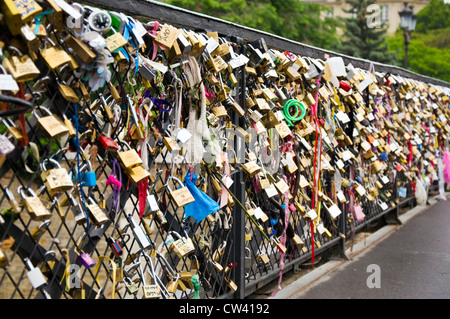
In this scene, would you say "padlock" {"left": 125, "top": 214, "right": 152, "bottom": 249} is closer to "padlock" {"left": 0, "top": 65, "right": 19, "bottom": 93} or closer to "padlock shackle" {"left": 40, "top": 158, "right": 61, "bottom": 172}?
"padlock shackle" {"left": 40, "top": 158, "right": 61, "bottom": 172}

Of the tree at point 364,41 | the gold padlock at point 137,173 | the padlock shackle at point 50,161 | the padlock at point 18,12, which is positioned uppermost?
the padlock at point 18,12

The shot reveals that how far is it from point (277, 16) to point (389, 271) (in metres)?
18.5

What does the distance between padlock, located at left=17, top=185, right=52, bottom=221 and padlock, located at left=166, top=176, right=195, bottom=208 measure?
84 cm

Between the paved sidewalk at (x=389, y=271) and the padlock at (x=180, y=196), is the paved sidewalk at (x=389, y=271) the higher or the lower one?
the lower one

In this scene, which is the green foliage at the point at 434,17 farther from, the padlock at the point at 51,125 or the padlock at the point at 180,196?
the padlock at the point at 51,125

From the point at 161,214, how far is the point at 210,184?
22.4 inches

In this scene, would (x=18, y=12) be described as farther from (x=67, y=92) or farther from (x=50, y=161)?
(x=50, y=161)

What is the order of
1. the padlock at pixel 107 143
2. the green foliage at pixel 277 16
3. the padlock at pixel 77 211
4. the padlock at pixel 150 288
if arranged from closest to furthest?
the padlock at pixel 77 211 < the padlock at pixel 107 143 < the padlock at pixel 150 288 < the green foliage at pixel 277 16

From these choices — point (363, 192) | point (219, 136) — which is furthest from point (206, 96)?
point (363, 192)

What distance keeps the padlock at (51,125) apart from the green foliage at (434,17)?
161ft

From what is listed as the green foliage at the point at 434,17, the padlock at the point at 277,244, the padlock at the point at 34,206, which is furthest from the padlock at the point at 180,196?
the green foliage at the point at 434,17

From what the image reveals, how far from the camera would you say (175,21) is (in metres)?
3.07

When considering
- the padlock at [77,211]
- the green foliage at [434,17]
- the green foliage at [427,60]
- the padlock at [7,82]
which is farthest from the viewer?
the green foliage at [434,17]

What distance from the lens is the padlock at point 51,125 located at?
2240mm
